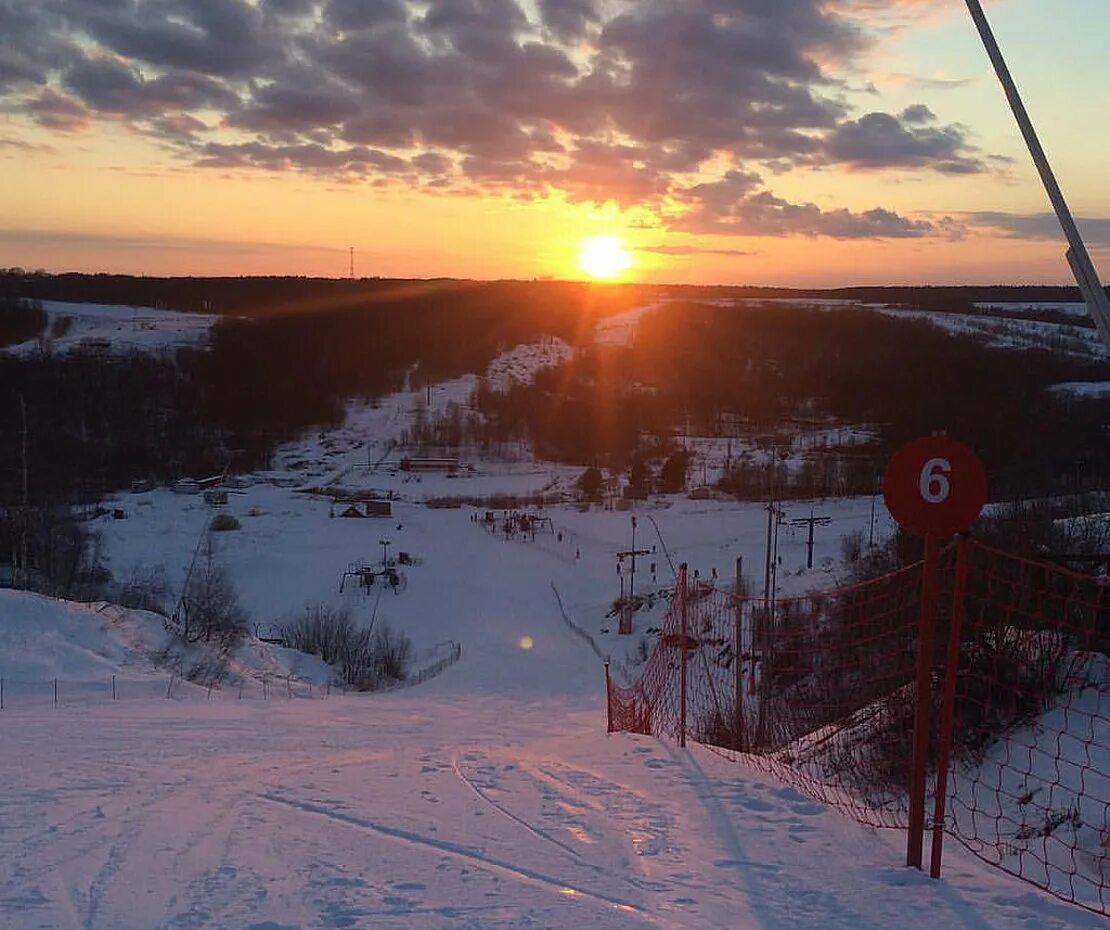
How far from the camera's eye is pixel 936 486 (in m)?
4.78

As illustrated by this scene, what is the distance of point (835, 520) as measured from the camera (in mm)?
55719

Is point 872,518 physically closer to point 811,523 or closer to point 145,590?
point 811,523

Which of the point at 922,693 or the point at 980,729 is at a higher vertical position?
the point at 922,693

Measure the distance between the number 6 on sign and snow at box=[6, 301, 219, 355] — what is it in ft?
350

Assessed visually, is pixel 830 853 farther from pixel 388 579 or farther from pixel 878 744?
pixel 388 579

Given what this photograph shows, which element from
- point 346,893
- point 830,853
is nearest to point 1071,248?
point 830,853

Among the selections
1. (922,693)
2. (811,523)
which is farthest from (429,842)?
(811,523)

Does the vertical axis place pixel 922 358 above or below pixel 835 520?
above

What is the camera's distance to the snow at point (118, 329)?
106 m

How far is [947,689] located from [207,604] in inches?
1168

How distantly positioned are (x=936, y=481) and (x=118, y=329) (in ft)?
426

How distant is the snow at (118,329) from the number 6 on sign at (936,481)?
107 m

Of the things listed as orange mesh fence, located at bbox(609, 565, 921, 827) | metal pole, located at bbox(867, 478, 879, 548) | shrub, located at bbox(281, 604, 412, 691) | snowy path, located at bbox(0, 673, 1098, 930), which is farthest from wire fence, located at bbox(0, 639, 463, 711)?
metal pole, located at bbox(867, 478, 879, 548)

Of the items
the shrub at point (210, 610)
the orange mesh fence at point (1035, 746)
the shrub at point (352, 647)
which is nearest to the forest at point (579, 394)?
the shrub at point (210, 610)
